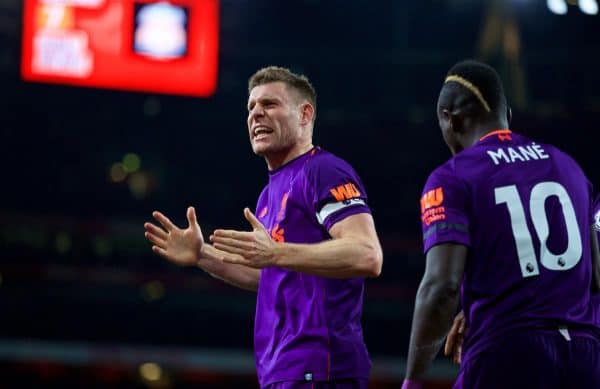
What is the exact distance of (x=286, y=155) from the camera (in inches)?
182

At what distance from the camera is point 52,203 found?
19578 millimetres

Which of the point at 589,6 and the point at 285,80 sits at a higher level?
the point at 589,6

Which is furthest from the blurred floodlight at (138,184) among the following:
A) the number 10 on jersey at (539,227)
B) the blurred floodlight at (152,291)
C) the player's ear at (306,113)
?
the number 10 on jersey at (539,227)

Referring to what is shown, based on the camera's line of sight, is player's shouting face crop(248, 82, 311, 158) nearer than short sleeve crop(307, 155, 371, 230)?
No

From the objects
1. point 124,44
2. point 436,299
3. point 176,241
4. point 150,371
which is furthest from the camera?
point 150,371

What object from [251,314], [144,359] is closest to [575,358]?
A: [144,359]

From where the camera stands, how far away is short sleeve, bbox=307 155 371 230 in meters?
4.02

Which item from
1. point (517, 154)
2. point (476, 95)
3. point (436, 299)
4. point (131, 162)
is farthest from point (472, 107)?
point (131, 162)

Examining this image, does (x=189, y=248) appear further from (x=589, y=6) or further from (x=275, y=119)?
(x=589, y=6)

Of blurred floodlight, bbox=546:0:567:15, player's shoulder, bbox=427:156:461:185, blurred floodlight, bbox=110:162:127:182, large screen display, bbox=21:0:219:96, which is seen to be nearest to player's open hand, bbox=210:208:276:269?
player's shoulder, bbox=427:156:461:185

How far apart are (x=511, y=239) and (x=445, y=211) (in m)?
0.25

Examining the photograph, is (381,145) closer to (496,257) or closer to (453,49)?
(453,49)

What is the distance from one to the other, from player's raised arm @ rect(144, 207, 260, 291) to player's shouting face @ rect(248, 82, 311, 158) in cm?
48

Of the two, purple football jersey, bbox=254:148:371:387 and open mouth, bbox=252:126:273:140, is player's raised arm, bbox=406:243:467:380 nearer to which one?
purple football jersey, bbox=254:148:371:387
